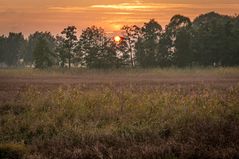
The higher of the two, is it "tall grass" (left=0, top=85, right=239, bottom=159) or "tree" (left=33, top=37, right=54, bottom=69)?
"tree" (left=33, top=37, right=54, bottom=69)

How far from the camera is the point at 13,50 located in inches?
5792

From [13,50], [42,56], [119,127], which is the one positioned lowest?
[119,127]

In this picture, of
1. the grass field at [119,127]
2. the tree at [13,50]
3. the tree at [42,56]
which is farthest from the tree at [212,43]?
the tree at [13,50]

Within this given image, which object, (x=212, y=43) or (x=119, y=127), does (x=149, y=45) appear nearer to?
(x=212, y=43)

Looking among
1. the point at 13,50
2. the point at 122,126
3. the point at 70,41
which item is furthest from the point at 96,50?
the point at 13,50

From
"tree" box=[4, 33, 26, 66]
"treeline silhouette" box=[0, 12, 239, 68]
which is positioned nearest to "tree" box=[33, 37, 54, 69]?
"treeline silhouette" box=[0, 12, 239, 68]

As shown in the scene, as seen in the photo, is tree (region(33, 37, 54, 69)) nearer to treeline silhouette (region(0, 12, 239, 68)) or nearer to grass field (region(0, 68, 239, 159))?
treeline silhouette (region(0, 12, 239, 68))

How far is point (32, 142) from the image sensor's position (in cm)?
1152

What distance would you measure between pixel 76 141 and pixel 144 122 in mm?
2525

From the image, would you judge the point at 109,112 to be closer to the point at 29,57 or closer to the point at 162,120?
the point at 162,120

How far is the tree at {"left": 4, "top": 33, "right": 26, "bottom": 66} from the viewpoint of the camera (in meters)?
145

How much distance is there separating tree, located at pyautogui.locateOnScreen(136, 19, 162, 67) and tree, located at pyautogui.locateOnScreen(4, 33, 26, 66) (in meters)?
84.0

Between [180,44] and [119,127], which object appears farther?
[180,44]

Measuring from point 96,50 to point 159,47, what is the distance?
1026cm
